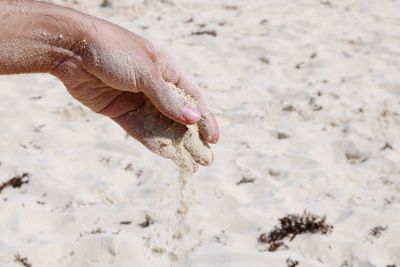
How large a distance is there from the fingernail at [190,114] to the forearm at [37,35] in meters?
0.42

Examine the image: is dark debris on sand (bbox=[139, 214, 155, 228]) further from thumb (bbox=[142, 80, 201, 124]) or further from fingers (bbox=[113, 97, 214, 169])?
thumb (bbox=[142, 80, 201, 124])

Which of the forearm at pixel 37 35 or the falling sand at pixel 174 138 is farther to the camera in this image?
the falling sand at pixel 174 138

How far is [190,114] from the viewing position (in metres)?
2.07

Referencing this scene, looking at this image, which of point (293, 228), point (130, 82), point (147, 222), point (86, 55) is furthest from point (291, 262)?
point (86, 55)

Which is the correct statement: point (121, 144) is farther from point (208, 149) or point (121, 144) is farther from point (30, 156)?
point (208, 149)

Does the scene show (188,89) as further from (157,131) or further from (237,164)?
(237,164)

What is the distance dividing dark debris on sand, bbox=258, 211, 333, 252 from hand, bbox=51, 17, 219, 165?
1.18 metres

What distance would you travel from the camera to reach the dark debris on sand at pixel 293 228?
129 inches

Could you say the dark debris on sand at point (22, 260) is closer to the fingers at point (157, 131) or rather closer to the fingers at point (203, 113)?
the fingers at point (157, 131)

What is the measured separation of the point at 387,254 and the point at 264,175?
109 centimetres

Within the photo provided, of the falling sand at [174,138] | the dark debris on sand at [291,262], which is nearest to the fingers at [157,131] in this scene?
the falling sand at [174,138]

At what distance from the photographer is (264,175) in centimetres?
399

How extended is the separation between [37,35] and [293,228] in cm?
203

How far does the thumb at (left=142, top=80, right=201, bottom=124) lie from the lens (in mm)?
2016
